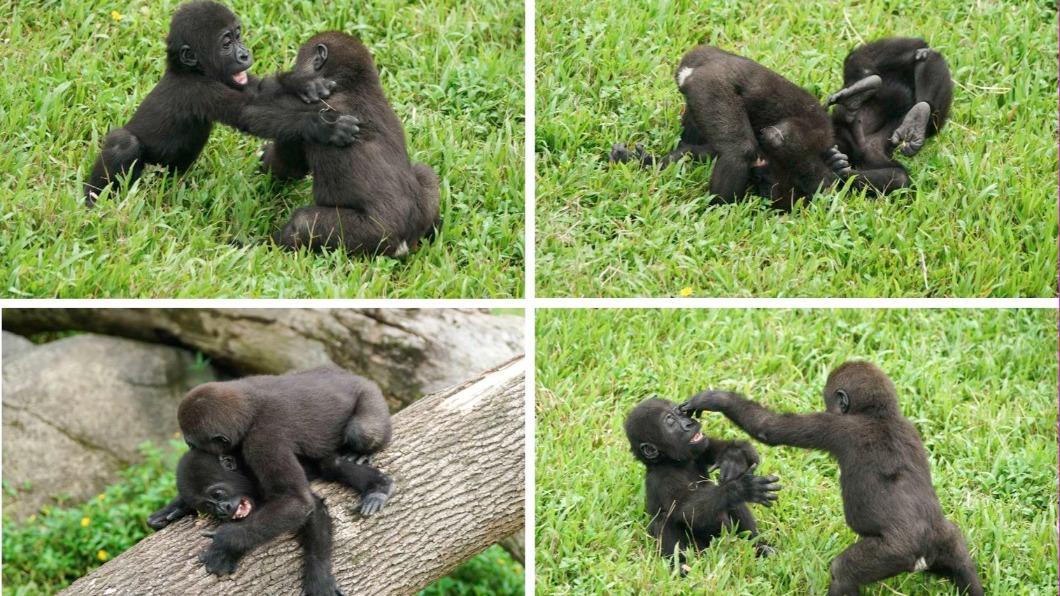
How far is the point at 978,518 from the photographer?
7379 millimetres

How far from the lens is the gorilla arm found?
6.79 meters

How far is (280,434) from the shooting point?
20.8ft

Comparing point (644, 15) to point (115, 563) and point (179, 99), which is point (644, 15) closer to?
point (179, 99)

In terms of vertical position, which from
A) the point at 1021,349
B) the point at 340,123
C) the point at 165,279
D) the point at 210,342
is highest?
the point at 340,123

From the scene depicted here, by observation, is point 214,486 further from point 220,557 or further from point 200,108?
point 200,108

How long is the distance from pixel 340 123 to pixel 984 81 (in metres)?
4.48

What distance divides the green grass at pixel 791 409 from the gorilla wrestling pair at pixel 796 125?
118cm

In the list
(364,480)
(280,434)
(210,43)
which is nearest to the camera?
(280,434)

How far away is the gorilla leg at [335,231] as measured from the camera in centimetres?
729

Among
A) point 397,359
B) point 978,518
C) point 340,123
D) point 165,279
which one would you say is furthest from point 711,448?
point 165,279

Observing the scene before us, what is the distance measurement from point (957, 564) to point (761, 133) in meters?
2.78

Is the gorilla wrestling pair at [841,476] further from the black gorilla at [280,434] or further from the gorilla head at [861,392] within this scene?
the black gorilla at [280,434]

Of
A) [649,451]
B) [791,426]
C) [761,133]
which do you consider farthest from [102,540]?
[761,133]

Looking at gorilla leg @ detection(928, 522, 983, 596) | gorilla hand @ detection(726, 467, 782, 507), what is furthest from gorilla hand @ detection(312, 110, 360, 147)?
gorilla leg @ detection(928, 522, 983, 596)
